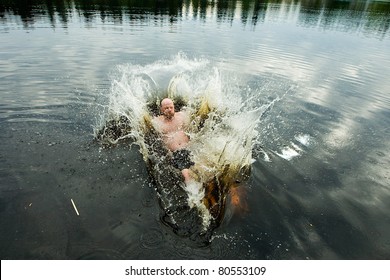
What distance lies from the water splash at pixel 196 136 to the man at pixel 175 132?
229mm

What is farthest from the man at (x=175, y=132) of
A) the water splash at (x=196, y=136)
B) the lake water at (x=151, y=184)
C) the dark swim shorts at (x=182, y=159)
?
the lake water at (x=151, y=184)

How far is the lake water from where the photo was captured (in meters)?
5.21

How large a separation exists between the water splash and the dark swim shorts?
183mm

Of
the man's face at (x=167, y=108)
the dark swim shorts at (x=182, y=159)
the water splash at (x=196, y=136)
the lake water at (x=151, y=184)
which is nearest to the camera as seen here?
the lake water at (x=151, y=184)

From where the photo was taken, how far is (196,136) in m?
8.77

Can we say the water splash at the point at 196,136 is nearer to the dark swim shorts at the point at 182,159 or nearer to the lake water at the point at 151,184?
the dark swim shorts at the point at 182,159

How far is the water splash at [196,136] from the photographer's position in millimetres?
5969

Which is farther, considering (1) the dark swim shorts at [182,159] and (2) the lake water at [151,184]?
(1) the dark swim shorts at [182,159]

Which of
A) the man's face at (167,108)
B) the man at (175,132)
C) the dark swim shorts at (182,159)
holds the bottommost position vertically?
the dark swim shorts at (182,159)

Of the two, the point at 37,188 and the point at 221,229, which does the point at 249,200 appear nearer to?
the point at 221,229

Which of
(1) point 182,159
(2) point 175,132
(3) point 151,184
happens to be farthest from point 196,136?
(3) point 151,184

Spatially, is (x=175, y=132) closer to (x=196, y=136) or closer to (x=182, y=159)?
(x=196, y=136)
